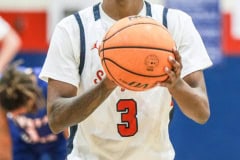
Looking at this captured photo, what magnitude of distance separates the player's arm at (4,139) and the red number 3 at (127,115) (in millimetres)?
1933

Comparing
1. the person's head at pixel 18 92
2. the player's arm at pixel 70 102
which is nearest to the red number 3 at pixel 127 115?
the player's arm at pixel 70 102

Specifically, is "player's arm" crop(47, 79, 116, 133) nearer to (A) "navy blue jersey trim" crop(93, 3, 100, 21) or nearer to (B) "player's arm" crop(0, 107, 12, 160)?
A: (A) "navy blue jersey trim" crop(93, 3, 100, 21)

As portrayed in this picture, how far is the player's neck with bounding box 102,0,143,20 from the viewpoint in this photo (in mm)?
2938

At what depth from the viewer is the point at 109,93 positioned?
8.63ft

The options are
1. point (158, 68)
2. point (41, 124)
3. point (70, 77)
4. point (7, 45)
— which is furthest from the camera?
point (7, 45)

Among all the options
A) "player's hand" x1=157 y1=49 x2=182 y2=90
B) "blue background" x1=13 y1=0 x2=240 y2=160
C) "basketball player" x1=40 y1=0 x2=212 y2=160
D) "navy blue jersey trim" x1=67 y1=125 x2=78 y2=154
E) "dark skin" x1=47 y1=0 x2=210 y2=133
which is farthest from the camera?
"blue background" x1=13 y1=0 x2=240 y2=160

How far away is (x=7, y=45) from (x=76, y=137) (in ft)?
13.5

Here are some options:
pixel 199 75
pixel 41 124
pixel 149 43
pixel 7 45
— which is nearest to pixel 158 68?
pixel 149 43

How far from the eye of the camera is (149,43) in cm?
250

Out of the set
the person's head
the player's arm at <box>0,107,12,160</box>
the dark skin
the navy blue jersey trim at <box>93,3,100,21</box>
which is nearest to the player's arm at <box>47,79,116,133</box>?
the dark skin

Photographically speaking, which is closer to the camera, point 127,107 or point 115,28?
point 115,28

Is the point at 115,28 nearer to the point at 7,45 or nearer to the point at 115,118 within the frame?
the point at 115,118

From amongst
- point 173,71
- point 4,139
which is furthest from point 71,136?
point 4,139

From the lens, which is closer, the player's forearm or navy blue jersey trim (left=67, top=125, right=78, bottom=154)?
the player's forearm
